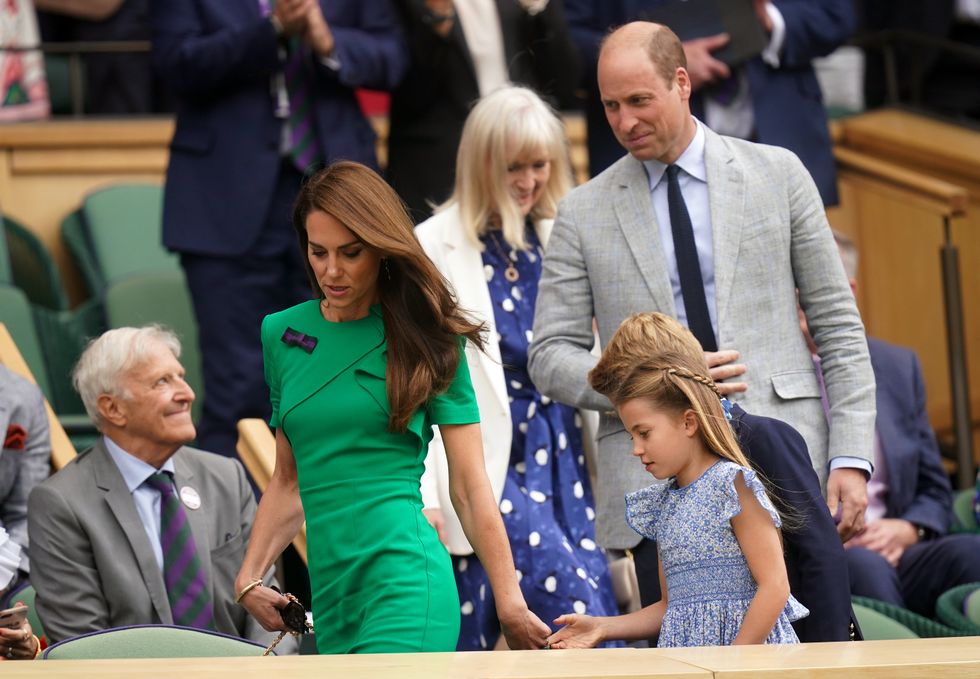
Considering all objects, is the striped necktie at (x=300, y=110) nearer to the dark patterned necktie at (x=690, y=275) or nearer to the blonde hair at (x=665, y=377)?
the dark patterned necktie at (x=690, y=275)

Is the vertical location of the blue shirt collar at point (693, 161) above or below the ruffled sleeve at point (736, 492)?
above

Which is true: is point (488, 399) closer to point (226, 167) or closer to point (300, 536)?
point (300, 536)

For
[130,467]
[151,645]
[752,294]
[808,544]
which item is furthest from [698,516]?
[130,467]

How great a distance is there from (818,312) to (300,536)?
1.66 meters

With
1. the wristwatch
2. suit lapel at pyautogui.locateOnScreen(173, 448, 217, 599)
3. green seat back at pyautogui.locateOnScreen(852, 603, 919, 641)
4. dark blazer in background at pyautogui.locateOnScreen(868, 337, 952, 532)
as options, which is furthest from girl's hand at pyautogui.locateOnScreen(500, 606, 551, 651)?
the wristwatch

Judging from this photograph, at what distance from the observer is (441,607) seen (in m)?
3.15

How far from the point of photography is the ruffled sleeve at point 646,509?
336 cm

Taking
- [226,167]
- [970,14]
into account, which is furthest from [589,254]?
[970,14]

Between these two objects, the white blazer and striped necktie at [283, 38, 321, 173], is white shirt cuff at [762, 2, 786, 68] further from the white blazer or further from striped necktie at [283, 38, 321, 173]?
striped necktie at [283, 38, 321, 173]

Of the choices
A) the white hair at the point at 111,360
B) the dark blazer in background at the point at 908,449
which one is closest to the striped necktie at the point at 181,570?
the white hair at the point at 111,360

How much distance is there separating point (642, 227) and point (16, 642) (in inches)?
62.0

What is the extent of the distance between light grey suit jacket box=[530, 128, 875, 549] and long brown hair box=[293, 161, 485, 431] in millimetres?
618

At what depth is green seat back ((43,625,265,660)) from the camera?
131 inches

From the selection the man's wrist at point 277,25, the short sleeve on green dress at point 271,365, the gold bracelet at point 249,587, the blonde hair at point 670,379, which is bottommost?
the gold bracelet at point 249,587
